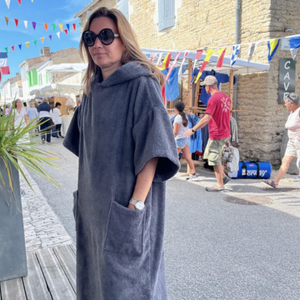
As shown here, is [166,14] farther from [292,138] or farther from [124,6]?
[292,138]

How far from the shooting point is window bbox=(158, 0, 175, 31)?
37.4ft

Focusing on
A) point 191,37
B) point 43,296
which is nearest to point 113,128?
point 43,296

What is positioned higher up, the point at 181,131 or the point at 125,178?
the point at 125,178

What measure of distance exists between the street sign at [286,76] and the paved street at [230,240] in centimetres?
281

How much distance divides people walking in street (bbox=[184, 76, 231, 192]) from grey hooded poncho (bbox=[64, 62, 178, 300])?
398 cm

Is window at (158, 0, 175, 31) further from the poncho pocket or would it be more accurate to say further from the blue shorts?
the poncho pocket

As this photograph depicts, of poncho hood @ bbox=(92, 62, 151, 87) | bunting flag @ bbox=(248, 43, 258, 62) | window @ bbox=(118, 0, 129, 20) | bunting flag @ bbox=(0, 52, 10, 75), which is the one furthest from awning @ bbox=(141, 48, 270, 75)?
window @ bbox=(118, 0, 129, 20)

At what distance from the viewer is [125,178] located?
1.51 meters

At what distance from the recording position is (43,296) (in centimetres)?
228

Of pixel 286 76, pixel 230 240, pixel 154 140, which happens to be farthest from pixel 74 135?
pixel 286 76

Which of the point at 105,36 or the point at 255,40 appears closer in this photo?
the point at 105,36

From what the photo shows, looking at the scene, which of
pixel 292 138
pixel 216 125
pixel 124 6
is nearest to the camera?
pixel 216 125

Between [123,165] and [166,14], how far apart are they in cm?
1136

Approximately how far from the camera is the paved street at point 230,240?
266cm
